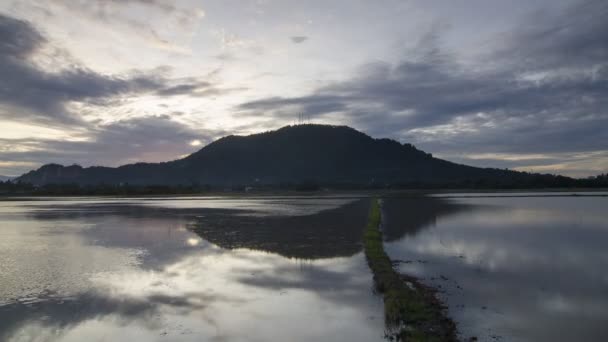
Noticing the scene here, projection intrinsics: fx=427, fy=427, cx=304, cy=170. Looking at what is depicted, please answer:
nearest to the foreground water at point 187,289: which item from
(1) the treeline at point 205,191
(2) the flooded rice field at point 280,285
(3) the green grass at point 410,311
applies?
(2) the flooded rice field at point 280,285

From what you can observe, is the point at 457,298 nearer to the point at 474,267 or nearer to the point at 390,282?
the point at 390,282

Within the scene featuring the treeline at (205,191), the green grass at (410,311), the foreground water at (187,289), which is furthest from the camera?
the treeline at (205,191)

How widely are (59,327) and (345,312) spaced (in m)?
6.43

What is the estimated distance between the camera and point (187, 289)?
1281cm

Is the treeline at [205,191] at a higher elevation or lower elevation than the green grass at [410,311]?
higher

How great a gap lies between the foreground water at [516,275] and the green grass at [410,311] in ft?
1.31

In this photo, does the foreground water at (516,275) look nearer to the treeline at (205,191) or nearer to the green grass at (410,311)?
the green grass at (410,311)

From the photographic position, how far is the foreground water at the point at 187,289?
30.2 feet

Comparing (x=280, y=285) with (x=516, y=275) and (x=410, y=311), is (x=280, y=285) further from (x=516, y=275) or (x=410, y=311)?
(x=516, y=275)

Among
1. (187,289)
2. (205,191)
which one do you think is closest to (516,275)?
(187,289)

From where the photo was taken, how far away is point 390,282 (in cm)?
1240

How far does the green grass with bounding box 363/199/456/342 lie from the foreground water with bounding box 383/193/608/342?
400 mm

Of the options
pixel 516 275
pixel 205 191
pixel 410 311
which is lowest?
pixel 516 275

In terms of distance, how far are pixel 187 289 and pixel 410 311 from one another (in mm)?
6684
